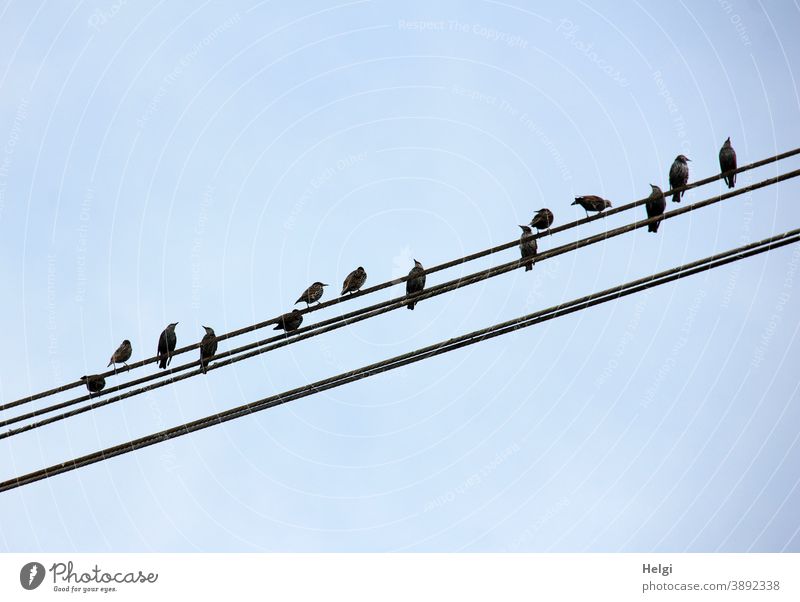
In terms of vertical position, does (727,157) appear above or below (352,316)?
above

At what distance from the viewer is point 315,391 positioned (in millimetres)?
9758

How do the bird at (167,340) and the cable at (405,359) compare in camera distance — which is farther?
the bird at (167,340)

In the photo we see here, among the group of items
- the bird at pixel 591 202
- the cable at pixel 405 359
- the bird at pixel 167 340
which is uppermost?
the bird at pixel 591 202

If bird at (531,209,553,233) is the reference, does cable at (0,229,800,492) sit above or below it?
below

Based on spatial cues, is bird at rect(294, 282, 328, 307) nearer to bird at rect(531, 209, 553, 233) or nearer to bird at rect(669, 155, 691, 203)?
bird at rect(531, 209, 553, 233)

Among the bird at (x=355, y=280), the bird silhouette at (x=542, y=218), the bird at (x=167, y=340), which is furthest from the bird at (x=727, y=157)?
the bird at (x=167, y=340)

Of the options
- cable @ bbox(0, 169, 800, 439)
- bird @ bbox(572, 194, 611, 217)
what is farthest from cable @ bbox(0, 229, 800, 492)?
bird @ bbox(572, 194, 611, 217)

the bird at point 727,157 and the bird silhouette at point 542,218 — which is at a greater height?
the bird at point 727,157

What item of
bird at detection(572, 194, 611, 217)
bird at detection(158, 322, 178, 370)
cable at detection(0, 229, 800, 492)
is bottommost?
cable at detection(0, 229, 800, 492)

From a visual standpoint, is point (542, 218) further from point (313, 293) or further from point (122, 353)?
point (122, 353)

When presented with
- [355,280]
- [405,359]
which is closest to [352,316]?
[405,359]

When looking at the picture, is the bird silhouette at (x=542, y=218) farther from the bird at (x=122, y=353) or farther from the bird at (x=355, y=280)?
the bird at (x=122, y=353)

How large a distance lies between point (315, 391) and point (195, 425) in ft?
3.55

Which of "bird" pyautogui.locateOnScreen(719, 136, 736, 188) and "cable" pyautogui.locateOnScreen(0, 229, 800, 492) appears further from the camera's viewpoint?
"bird" pyautogui.locateOnScreen(719, 136, 736, 188)
